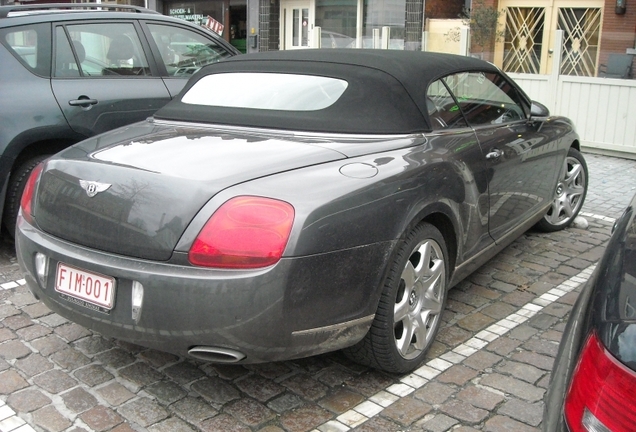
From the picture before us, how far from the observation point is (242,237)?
268 centimetres

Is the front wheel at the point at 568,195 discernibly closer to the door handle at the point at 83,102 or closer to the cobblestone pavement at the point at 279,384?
the cobblestone pavement at the point at 279,384

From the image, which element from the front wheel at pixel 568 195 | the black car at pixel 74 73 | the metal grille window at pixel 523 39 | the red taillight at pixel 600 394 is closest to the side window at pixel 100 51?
the black car at pixel 74 73

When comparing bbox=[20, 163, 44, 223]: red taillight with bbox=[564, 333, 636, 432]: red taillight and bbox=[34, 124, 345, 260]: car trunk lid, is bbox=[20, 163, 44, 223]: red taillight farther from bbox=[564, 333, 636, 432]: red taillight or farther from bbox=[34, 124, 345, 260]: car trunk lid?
bbox=[564, 333, 636, 432]: red taillight

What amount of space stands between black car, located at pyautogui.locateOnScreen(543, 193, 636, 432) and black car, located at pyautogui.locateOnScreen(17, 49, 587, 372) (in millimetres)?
1075

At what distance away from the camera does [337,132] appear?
137 inches

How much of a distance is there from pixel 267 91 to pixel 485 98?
154 cm

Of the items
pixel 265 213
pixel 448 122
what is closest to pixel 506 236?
pixel 448 122

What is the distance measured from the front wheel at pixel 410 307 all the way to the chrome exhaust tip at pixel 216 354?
681mm

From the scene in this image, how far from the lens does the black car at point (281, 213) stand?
2695mm

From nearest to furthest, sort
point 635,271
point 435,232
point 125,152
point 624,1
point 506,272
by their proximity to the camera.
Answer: point 635,271, point 125,152, point 435,232, point 506,272, point 624,1

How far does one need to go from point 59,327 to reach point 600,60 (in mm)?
10399

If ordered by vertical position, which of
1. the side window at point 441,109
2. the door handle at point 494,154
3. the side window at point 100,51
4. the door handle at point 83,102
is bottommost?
the door handle at point 494,154

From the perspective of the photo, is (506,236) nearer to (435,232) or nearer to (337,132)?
(435,232)

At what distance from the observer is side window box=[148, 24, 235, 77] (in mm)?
5996
